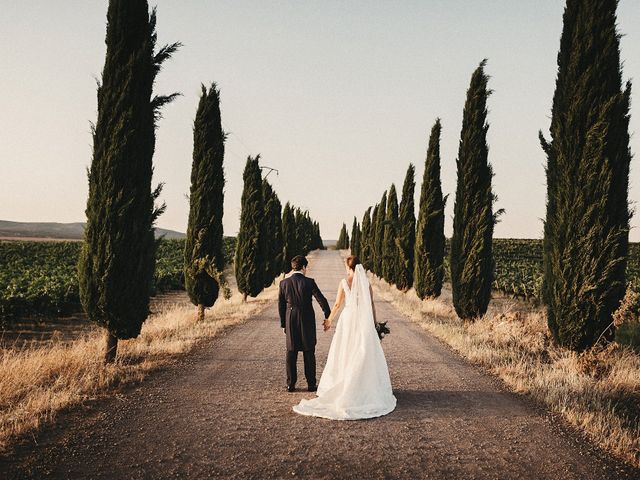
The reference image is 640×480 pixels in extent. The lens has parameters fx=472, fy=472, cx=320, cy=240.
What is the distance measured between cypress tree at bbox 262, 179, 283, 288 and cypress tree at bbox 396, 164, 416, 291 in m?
7.34

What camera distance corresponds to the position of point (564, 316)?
8242 mm

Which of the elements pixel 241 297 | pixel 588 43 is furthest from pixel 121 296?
pixel 241 297

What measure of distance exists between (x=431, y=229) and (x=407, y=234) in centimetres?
630

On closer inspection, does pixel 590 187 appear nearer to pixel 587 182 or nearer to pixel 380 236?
pixel 587 182

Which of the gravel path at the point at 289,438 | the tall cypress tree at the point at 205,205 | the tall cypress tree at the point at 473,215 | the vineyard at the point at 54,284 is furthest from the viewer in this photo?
the vineyard at the point at 54,284

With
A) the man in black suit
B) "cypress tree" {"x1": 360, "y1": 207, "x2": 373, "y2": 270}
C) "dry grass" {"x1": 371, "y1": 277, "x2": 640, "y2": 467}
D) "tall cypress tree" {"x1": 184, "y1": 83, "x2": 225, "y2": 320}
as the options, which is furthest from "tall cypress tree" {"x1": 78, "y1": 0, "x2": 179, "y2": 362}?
"cypress tree" {"x1": 360, "y1": 207, "x2": 373, "y2": 270}

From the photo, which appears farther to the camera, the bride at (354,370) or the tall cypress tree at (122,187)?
the tall cypress tree at (122,187)

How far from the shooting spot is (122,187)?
819 centimetres

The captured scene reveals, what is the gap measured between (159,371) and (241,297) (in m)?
13.8

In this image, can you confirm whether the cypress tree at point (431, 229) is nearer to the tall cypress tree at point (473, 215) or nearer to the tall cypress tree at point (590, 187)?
the tall cypress tree at point (473, 215)

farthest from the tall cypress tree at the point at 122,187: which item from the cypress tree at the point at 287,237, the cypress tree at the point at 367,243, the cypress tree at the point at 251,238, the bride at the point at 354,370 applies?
the cypress tree at the point at 367,243

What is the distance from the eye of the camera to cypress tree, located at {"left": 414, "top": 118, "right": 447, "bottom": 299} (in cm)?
2017

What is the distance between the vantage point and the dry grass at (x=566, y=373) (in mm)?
5252

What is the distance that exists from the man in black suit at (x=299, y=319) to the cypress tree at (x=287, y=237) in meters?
30.5
